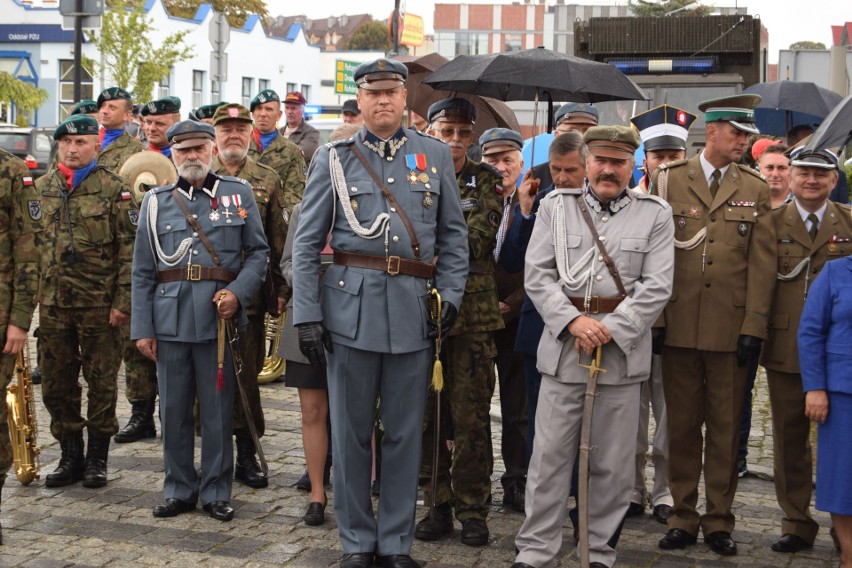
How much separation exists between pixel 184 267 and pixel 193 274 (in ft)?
0.22

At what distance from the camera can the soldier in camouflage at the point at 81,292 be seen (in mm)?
7699

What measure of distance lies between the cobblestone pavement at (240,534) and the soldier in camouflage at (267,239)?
266 mm

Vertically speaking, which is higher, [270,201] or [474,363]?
[270,201]

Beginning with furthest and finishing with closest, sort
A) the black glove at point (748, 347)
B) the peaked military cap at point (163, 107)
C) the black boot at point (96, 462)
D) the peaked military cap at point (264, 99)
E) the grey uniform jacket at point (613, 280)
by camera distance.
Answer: the peaked military cap at point (264, 99) → the peaked military cap at point (163, 107) → the black boot at point (96, 462) → the black glove at point (748, 347) → the grey uniform jacket at point (613, 280)

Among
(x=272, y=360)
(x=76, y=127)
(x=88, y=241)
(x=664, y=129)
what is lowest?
(x=272, y=360)

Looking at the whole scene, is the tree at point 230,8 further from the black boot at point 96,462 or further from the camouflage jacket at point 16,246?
the camouflage jacket at point 16,246

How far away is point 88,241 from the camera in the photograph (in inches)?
307

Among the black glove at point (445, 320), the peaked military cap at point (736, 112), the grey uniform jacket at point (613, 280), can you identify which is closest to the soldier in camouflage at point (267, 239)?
the black glove at point (445, 320)

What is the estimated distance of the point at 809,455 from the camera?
675 cm

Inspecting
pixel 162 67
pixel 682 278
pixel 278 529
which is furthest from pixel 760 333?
pixel 162 67

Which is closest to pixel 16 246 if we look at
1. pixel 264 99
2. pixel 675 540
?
pixel 675 540

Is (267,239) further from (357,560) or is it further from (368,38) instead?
(368,38)

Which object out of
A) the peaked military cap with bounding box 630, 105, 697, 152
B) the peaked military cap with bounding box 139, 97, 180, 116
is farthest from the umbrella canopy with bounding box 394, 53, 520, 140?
the peaked military cap with bounding box 139, 97, 180, 116

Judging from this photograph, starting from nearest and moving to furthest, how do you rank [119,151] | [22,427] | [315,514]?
1. [315,514]
2. [22,427]
3. [119,151]
